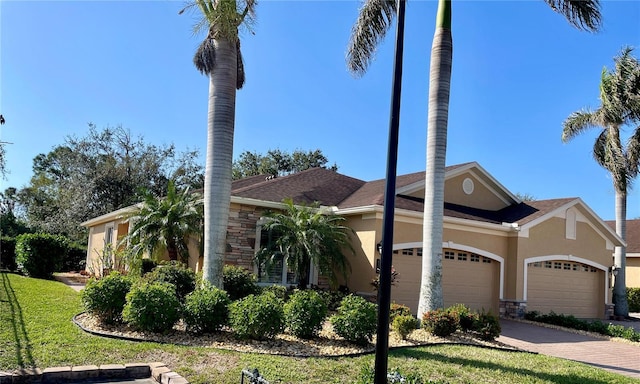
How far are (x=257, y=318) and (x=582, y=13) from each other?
10.4 m

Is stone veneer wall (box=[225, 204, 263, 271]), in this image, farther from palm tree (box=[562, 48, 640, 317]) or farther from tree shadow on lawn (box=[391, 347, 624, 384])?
palm tree (box=[562, 48, 640, 317])

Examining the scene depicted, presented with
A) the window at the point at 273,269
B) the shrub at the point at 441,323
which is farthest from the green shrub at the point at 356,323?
the window at the point at 273,269

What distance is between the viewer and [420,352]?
8.75 m

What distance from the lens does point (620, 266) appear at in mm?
21016

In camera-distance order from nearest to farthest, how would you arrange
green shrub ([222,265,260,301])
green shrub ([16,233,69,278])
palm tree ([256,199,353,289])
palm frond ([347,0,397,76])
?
green shrub ([222,265,260,301]), palm frond ([347,0,397,76]), palm tree ([256,199,353,289]), green shrub ([16,233,69,278])

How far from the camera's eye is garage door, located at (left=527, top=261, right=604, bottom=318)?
1773 cm

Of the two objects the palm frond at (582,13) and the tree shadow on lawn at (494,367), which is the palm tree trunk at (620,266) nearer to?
the palm frond at (582,13)

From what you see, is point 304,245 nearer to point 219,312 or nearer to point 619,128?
point 219,312

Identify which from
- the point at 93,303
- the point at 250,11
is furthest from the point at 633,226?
the point at 93,303

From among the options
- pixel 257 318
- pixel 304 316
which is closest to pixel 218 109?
pixel 257 318

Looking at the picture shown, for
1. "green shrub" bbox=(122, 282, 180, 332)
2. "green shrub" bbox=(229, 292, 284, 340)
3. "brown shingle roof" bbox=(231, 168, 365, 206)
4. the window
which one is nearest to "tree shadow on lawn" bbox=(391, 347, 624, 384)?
"green shrub" bbox=(229, 292, 284, 340)

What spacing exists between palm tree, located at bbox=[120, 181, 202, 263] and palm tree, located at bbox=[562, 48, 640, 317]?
1725cm

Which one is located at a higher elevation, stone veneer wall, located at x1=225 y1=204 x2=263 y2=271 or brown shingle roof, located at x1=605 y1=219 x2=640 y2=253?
brown shingle roof, located at x1=605 y1=219 x2=640 y2=253

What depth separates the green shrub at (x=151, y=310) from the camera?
8.41m
